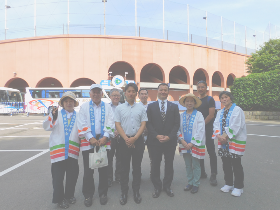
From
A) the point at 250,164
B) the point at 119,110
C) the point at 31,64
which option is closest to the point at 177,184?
the point at 119,110

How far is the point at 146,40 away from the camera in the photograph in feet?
88.2

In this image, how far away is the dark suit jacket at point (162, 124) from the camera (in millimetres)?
3613

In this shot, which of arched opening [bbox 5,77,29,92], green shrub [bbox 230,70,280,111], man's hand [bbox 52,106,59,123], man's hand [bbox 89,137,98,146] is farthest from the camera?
arched opening [bbox 5,77,29,92]

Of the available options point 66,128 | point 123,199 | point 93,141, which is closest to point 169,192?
point 123,199

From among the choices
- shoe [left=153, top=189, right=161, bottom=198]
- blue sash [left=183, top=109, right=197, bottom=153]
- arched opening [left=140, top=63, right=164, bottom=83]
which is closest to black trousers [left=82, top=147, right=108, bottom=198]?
shoe [left=153, top=189, right=161, bottom=198]

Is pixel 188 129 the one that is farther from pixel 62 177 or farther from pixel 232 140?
pixel 62 177

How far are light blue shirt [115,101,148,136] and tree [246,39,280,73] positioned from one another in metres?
26.1

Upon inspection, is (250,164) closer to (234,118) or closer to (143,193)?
(234,118)

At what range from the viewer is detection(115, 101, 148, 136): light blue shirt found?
3.42 m

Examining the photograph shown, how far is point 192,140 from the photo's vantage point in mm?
3705

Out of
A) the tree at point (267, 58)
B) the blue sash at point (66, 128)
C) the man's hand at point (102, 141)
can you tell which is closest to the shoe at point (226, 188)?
the man's hand at point (102, 141)

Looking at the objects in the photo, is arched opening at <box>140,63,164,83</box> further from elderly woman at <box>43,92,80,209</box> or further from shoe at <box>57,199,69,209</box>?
shoe at <box>57,199,69,209</box>

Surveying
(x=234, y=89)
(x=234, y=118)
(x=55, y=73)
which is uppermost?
(x=55, y=73)

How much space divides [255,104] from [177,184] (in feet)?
57.8
